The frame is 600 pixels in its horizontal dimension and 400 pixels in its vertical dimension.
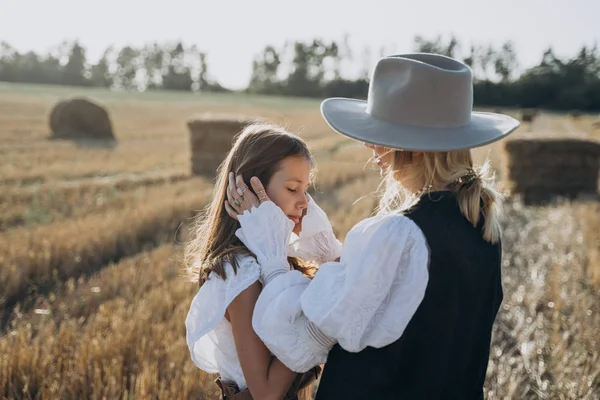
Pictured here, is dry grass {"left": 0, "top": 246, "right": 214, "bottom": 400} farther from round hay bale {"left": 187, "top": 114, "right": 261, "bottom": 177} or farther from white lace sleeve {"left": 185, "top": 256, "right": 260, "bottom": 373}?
round hay bale {"left": 187, "top": 114, "right": 261, "bottom": 177}

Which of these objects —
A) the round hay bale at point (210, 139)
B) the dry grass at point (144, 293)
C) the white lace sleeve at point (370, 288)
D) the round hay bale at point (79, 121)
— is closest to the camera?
the white lace sleeve at point (370, 288)

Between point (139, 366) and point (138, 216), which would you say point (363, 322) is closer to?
point (139, 366)

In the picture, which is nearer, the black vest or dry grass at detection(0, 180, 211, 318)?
the black vest

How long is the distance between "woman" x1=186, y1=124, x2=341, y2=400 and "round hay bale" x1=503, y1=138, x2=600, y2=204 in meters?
10.3

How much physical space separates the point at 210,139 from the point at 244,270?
1104cm

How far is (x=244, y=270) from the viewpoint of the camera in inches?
77.5

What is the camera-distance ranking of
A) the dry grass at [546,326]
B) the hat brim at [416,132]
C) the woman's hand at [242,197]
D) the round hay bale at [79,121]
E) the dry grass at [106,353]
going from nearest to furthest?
the hat brim at [416,132], the woman's hand at [242,197], the dry grass at [106,353], the dry grass at [546,326], the round hay bale at [79,121]

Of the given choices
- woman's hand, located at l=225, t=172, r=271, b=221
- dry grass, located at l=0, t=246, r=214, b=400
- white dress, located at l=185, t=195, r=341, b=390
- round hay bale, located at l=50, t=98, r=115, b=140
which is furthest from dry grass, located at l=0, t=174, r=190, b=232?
round hay bale, located at l=50, t=98, r=115, b=140

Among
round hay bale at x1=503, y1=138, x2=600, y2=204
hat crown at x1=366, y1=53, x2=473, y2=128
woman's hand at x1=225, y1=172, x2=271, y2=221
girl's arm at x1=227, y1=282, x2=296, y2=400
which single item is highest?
hat crown at x1=366, y1=53, x2=473, y2=128

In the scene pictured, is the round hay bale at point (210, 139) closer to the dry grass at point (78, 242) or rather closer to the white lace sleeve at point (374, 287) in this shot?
the dry grass at point (78, 242)

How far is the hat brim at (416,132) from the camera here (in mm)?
1755

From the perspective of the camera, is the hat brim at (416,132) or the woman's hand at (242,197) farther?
the woman's hand at (242,197)

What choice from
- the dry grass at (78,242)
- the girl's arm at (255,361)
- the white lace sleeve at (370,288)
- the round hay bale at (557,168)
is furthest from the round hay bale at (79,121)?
the white lace sleeve at (370,288)

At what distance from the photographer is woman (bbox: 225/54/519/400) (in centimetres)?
164
